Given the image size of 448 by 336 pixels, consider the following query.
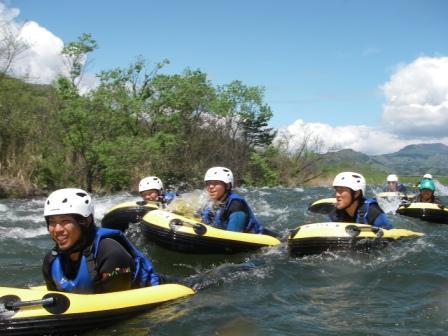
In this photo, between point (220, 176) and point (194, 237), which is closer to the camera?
point (194, 237)

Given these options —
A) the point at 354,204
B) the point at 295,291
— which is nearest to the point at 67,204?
the point at 295,291

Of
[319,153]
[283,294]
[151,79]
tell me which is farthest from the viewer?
[319,153]

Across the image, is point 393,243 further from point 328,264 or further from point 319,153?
point 319,153

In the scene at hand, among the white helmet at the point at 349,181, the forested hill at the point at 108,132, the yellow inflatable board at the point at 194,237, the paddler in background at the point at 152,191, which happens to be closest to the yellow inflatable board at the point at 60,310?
the yellow inflatable board at the point at 194,237

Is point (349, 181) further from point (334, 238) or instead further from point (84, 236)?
point (84, 236)

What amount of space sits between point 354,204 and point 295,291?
2164mm

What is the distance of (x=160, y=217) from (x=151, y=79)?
2048 centimetres

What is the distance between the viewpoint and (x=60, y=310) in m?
3.98

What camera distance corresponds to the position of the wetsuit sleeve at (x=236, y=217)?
7.56 metres

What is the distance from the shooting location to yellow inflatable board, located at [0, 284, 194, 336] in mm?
3840

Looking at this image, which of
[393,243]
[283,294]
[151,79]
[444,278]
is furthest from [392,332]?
[151,79]

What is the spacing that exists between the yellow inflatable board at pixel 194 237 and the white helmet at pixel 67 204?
3129mm

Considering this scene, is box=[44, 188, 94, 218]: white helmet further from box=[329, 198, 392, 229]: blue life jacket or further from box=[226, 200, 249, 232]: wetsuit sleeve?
box=[329, 198, 392, 229]: blue life jacket

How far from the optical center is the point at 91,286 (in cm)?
428
